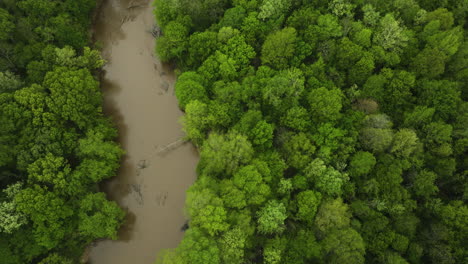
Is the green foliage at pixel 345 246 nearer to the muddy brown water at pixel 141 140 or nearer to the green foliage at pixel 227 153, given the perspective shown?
the green foliage at pixel 227 153

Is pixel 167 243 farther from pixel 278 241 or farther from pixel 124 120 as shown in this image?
pixel 124 120

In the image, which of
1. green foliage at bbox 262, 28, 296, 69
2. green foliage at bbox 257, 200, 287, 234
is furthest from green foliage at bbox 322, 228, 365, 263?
green foliage at bbox 262, 28, 296, 69

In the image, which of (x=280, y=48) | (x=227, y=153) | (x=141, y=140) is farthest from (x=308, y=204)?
(x=141, y=140)

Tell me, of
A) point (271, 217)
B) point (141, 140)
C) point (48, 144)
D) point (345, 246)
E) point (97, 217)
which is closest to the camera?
point (345, 246)

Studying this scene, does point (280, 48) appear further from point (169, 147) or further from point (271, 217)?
point (271, 217)

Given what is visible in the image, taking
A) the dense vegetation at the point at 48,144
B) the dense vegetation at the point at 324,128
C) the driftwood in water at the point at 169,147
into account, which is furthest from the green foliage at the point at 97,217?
the driftwood in water at the point at 169,147

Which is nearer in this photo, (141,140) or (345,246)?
(345,246)

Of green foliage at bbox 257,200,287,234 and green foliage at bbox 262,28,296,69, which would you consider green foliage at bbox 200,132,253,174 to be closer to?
green foliage at bbox 257,200,287,234
